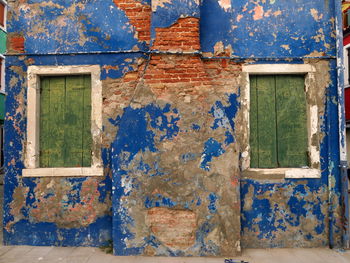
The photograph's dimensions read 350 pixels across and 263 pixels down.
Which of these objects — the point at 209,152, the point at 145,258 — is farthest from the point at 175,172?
the point at 145,258

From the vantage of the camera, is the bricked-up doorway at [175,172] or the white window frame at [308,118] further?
the white window frame at [308,118]

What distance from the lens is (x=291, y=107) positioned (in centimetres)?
388

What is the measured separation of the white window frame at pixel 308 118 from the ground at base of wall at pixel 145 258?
1024mm

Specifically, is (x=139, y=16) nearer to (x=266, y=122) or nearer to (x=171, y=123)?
(x=171, y=123)

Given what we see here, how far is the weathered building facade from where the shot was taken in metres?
3.40

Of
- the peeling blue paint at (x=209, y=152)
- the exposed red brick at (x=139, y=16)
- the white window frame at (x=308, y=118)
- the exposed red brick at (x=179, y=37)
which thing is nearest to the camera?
the peeling blue paint at (x=209, y=152)

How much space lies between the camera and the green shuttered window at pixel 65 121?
3867 mm

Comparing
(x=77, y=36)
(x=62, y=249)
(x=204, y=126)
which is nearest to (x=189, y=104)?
(x=204, y=126)

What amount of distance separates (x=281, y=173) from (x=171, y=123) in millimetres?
1737

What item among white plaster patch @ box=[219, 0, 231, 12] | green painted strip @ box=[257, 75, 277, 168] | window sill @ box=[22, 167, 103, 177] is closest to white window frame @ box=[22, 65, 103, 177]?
window sill @ box=[22, 167, 103, 177]

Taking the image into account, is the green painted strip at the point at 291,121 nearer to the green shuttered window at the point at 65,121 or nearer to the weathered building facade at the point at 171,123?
the weathered building facade at the point at 171,123

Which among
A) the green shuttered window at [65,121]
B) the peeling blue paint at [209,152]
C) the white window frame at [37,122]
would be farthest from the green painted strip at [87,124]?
the peeling blue paint at [209,152]

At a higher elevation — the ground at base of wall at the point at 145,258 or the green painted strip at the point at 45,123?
the green painted strip at the point at 45,123

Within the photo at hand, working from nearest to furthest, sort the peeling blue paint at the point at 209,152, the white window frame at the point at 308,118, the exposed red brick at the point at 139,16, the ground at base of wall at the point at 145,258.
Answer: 1. the ground at base of wall at the point at 145,258
2. the peeling blue paint at the point at 209,152
3. the white window frame at the point at 308,118
4. the exposed red brick at the point at 139,16
